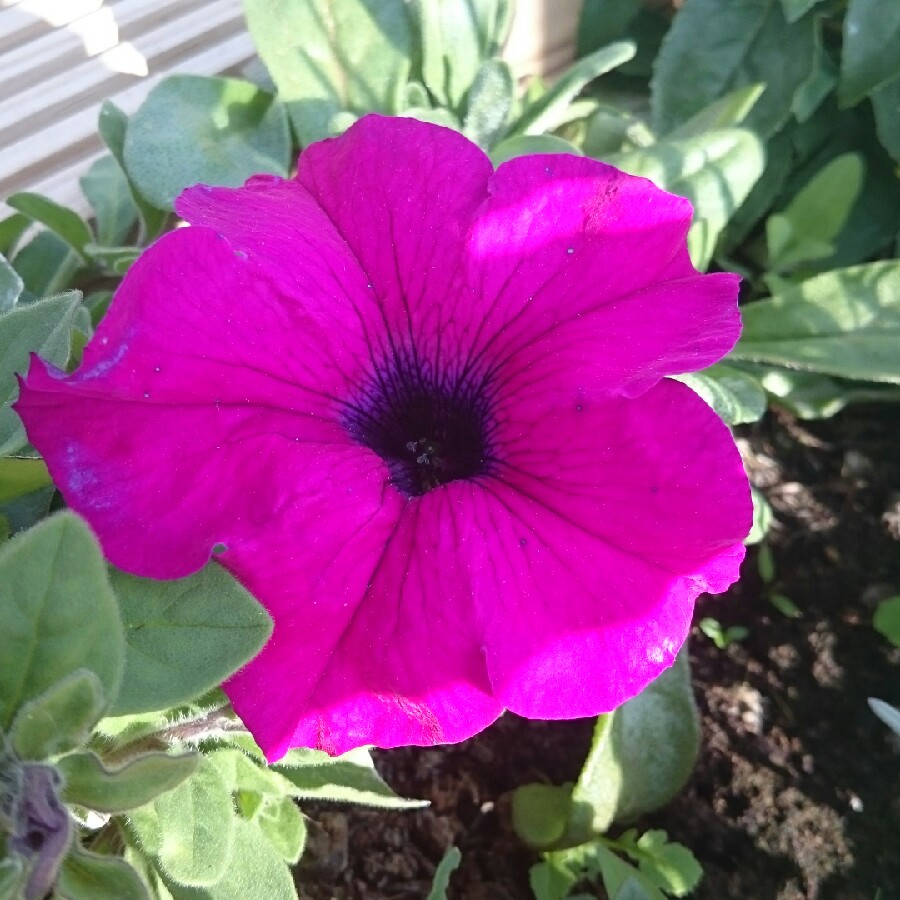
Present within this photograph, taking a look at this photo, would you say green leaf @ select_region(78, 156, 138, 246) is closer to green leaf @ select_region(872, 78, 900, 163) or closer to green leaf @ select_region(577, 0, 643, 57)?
green leaf @ select_region(577, 0, 643, 57)

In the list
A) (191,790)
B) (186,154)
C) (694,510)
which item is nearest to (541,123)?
(186,154)

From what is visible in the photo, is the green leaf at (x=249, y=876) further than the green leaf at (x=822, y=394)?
No

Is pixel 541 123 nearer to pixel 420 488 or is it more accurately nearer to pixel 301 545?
pixel 420 488

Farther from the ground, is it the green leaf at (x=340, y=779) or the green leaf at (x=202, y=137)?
the green leaf at (x=202, y=137)

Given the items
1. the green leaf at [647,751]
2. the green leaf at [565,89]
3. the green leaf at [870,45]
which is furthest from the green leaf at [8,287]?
the green leaf at [870,45]

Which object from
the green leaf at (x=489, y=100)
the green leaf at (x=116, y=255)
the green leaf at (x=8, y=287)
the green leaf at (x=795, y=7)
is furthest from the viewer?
the green leaf at (x=795, y=7)

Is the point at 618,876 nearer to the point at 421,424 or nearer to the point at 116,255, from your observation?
the point at 421,424

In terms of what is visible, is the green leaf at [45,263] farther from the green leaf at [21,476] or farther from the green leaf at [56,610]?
the green leaf at [56,610]

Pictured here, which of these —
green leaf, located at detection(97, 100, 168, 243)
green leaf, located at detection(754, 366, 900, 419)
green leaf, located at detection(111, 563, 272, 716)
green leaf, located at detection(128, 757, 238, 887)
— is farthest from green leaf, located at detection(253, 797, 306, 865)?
green leaf, located at detection(754, 366, 900, 419)
